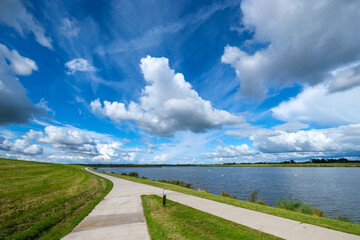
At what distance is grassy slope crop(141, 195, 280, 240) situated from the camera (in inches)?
253

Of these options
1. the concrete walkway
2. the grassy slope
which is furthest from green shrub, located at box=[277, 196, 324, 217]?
the grassy slope

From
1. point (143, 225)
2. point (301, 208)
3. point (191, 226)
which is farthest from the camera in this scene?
point (301, 208)

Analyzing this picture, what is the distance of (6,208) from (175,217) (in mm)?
10070

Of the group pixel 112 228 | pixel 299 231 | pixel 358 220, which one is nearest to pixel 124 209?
pixel 112 228

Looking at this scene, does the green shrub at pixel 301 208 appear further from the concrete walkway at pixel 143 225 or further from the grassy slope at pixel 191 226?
the grassy slope at pixel 191 226

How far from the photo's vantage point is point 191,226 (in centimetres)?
736

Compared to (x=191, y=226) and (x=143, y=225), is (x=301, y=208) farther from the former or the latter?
(x=143, y=225)

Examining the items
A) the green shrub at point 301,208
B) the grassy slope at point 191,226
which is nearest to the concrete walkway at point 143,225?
the grassy slope at point 191,226

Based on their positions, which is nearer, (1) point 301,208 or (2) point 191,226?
(2) point 191,226

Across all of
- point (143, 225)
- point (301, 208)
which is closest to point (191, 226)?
point (143, 225)

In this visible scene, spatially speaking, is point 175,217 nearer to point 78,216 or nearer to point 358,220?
point 78,216

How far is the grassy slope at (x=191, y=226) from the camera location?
6429 millimetres

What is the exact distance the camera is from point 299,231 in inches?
266

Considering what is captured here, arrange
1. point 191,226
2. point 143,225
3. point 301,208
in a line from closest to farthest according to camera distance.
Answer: point 191,226 → point 143,225 → point 301,208
